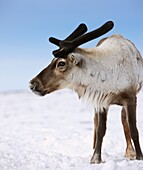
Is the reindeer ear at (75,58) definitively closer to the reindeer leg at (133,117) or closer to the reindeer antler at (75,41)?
the reindeer antler at (75,41)

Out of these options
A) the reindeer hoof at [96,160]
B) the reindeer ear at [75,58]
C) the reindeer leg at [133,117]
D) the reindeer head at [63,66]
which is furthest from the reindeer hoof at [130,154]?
the reindeer ear at [75,58]

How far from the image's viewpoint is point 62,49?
506 cm

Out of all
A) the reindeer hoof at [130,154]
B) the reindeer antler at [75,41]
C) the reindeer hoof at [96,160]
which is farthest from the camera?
the reindeer hoof at [130,154]

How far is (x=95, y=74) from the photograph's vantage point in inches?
205

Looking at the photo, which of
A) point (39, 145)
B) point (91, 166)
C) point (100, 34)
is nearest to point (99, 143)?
point (91, 166)

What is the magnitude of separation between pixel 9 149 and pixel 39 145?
41.4 inches

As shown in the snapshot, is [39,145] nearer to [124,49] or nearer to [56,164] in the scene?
[56,164]

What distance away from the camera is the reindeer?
511cm

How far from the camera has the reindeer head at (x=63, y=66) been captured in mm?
5066

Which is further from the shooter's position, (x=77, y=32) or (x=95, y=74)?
(x=77, y=32)

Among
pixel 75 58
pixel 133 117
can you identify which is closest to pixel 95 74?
pixel 75 58

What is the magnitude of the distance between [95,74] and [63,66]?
45 cm

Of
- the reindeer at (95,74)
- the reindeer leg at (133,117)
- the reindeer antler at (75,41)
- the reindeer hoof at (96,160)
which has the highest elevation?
the reindeer antler at (75,41)

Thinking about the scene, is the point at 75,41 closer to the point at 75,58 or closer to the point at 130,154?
the point at 75,58
